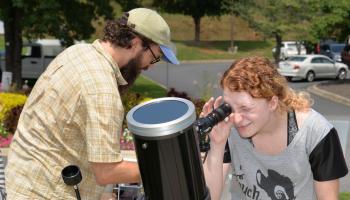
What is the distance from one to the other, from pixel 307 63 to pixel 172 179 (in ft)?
89.4

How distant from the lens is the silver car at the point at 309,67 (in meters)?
28.2

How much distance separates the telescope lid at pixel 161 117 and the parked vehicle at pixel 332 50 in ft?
132

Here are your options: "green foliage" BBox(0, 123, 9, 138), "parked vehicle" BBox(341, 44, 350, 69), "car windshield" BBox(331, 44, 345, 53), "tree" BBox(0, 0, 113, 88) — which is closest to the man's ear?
"green foliage" BBox(0, 123, 9, 138)

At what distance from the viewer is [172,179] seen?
1.98m

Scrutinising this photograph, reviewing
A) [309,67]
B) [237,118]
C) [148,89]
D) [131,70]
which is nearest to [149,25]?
[131,70]

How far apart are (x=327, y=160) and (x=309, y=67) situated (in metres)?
26.6

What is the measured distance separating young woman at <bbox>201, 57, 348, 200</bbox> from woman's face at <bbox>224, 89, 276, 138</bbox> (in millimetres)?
12

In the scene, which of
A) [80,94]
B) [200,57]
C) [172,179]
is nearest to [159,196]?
[172,179]

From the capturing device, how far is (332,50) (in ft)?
138

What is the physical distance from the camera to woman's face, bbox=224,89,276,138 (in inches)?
96.9

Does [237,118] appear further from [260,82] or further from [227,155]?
[227,155]

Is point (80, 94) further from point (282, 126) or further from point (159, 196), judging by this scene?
point (282, 126)

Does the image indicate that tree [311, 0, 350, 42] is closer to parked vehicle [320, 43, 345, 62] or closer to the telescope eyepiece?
parked vehicle [320, 43, 345, 62]

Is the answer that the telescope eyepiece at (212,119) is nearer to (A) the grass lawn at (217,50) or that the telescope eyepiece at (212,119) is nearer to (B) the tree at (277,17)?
(B) the tree at (277,17)
